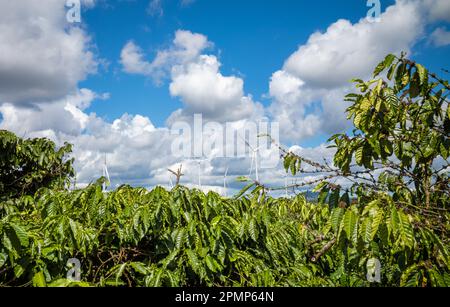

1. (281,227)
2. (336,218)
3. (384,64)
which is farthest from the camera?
(281,227)

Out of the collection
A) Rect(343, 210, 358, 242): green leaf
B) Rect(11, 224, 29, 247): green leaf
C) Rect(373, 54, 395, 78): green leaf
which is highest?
Rect(373, 54, 395, 78): green leaf

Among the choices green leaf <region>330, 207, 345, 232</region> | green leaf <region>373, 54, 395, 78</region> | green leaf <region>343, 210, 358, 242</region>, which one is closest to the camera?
green leaf <region>343, 210, 358, 242</region>

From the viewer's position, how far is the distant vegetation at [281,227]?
2.38 metres

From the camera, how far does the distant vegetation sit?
2377 mm

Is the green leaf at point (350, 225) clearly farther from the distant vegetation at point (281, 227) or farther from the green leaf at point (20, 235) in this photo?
the green leaf at point (20, 235)

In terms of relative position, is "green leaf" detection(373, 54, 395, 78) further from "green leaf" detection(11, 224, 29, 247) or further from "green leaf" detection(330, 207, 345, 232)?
"green leaf" detection(11, 224, 29, 247)

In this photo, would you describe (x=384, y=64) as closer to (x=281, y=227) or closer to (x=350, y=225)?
(x=350, y=225)

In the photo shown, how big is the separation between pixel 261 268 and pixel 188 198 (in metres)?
1.07

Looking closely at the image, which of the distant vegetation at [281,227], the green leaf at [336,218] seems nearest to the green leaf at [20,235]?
the distant vegetation at [281,227]

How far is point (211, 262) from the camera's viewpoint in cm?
332

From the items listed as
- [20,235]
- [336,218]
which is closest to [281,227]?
[336,218]

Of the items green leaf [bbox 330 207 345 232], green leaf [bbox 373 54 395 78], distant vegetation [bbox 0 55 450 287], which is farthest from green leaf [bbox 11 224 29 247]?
green leaf [bbox 373 54 395 78]

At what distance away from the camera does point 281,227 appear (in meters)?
4.32
